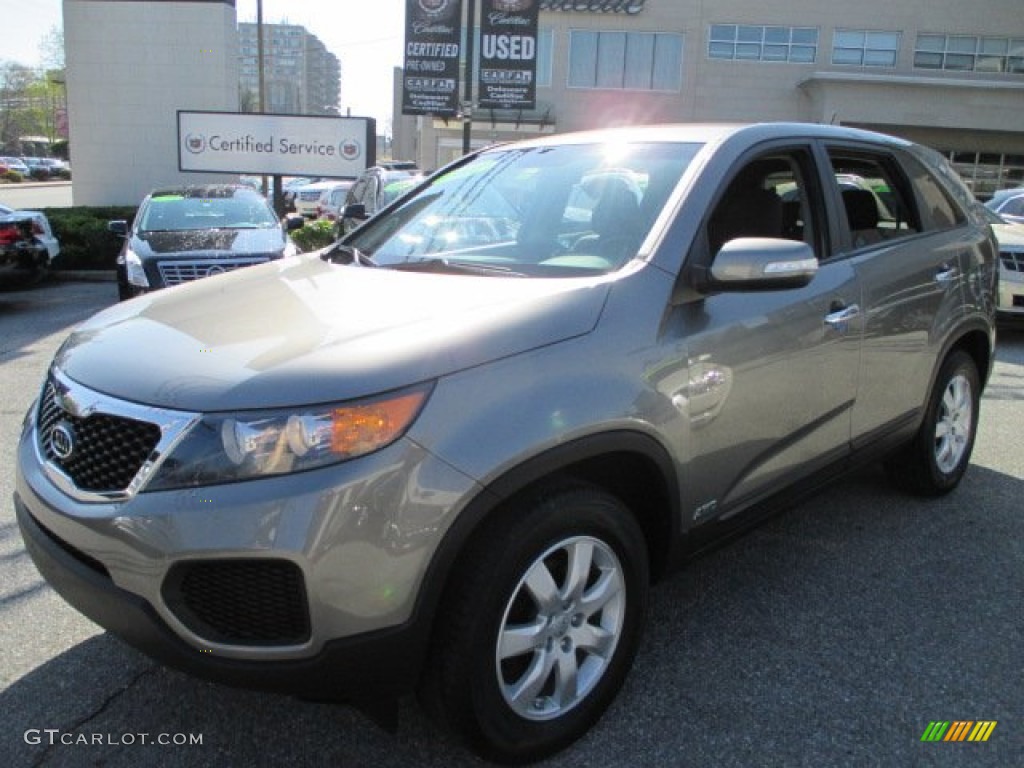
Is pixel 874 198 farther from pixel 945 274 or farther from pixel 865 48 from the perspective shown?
pixel 865 48

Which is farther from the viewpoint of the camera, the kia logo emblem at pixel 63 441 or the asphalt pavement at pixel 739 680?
the asphalt pavement at pixel 739 680

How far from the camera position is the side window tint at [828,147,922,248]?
377 cm

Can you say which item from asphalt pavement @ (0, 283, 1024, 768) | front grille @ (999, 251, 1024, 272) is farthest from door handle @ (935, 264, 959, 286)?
front grille @ (999, 251, 1024, 272)

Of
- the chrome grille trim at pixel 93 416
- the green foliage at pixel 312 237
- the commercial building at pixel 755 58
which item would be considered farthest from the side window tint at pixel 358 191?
the commercial building at pixel 755 58

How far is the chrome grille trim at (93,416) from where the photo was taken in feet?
6.66

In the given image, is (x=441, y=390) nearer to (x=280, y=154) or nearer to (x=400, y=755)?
(x=400, y=755)

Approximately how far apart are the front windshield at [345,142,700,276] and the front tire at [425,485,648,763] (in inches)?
32.7

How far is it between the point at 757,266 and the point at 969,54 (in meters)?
39.5

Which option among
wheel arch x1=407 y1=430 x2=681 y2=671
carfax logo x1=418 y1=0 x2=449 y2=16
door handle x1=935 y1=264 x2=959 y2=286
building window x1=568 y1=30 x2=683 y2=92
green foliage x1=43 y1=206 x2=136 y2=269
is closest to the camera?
wheel arch x1=407 y1=430 x2=681 y2=671

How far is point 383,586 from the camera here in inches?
78.5

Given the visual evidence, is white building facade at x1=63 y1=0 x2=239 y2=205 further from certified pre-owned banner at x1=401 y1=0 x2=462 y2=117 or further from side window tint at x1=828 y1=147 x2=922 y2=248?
side window tint at x1=828 y1=147 x2=922 y2=248

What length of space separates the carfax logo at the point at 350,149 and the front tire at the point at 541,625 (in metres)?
13.2

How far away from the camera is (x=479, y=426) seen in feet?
6.89

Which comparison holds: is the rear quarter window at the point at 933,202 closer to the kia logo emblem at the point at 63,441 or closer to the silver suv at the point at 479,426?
the silver suv at the point at 479,426
